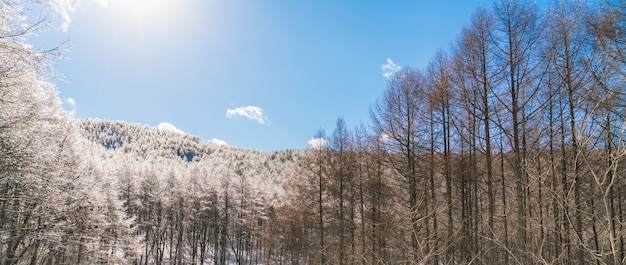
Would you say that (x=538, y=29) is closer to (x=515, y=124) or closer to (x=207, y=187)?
(x=515, y=124)

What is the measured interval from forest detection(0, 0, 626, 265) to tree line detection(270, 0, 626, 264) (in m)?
0.05

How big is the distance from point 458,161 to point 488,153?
2576 mm

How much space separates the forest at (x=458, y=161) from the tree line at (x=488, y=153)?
0.18ft

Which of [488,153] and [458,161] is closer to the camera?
[488,153]

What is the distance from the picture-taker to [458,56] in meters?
9.09

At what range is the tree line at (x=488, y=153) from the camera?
4.19 m

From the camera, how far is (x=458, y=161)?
10836 millimetres

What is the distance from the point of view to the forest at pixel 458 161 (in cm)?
330

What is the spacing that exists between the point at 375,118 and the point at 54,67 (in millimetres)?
9356

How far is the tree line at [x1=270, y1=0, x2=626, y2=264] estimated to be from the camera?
4191 mm

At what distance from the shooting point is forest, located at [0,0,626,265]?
3305 mm

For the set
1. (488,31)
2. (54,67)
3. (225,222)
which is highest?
(488,31)

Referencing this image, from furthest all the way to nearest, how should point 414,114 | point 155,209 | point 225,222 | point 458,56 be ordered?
point 155,209 → point 225,222 → point 414,114 → point 458,56

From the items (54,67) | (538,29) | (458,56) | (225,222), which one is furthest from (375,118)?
(225,222)
